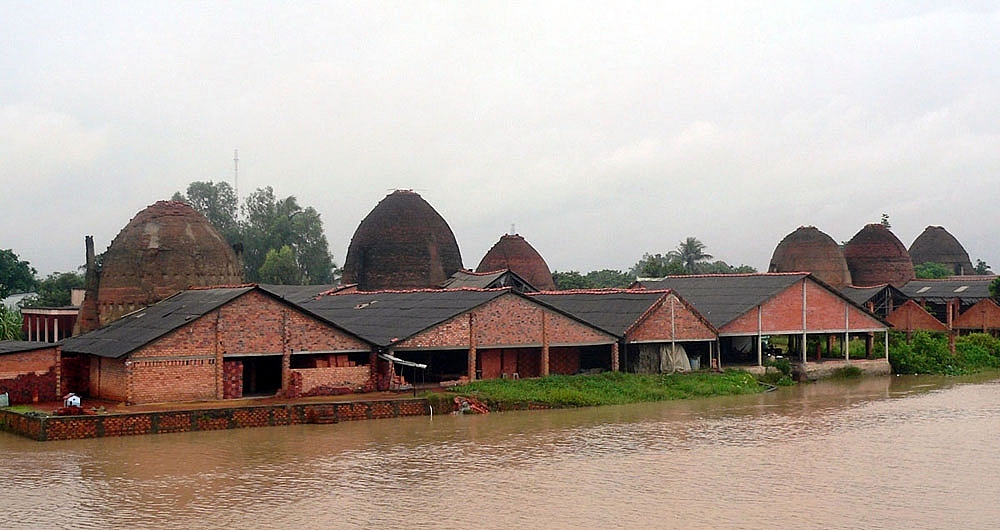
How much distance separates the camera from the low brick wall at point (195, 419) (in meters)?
21.3

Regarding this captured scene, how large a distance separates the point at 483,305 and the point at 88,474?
1301 centimetres

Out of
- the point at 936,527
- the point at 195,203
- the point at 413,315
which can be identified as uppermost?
the point at 195,203

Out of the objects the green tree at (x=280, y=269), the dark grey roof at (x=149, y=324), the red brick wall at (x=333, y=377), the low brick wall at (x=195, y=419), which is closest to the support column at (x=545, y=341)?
the red brick wall at (x=333, y=377)

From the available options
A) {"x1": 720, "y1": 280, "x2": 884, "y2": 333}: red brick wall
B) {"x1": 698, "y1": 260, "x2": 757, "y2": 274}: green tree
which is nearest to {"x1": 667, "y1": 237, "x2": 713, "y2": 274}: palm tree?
{"x1": 698, "y1": 260, "x2": 757, "y2": 274}: green tree

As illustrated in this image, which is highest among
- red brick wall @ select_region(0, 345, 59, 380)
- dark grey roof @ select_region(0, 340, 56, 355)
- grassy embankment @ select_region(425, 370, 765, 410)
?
dark grey roof @ select_region(0, 340, 56, 355)

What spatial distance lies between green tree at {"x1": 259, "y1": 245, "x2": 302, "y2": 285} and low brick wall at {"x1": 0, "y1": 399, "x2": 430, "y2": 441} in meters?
44.1

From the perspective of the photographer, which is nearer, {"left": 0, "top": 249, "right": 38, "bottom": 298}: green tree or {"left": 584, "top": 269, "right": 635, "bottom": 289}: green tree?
{"left": 0, "top": 249, "right": 38, "bottom": 298}: green tree

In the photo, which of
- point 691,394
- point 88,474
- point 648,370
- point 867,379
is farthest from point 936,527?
point 867,379

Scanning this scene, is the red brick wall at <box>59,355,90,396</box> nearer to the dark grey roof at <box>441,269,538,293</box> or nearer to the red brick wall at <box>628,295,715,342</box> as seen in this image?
the red brick wall at <box>628,295,715,342</box>

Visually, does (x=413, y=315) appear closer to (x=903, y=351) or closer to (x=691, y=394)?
(x=691, y=394)

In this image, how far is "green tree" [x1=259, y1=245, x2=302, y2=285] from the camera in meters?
67.9

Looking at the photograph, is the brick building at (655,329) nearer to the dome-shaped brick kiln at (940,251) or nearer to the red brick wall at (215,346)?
the red brick wall at (215,346)

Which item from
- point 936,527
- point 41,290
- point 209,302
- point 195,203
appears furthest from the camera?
point 195,203

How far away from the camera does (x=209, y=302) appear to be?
89.0 feet
